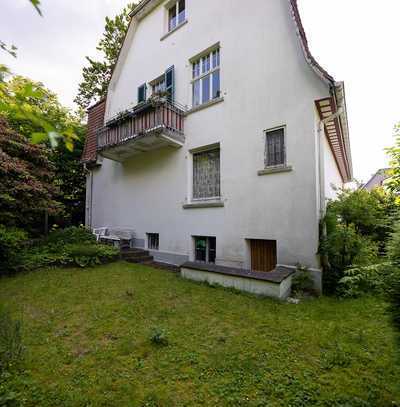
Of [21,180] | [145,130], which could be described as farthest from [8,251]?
[145,130]

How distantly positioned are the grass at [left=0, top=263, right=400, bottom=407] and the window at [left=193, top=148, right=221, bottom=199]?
3221 millimetres

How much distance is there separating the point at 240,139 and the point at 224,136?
1.88 ft

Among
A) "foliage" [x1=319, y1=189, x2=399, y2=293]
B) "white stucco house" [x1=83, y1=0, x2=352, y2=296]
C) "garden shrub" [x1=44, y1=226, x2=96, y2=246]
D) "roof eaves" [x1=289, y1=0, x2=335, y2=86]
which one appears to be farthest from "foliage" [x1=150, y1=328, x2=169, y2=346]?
"garden shrub" [x1=44, y1=226, x2=96, y2=246]

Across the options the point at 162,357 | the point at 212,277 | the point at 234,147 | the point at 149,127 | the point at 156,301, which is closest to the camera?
the point at 162,357

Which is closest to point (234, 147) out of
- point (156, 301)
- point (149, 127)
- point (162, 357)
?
point (149, 127)

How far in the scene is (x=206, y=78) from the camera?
25.1 ft

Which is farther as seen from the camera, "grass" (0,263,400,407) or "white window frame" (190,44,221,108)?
"white window frame" (190,44,221,108)

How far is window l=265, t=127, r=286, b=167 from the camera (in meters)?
5.87

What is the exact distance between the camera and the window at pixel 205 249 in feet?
23.7

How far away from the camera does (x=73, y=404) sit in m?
2.18

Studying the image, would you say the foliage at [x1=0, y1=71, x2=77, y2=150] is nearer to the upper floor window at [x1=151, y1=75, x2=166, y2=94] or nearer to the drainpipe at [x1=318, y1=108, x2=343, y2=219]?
the drainpipe at [x1=318, y1=108, x2=343, y2=219]

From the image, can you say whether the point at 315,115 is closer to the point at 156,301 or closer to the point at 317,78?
the point at 317,78

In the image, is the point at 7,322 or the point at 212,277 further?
the point at 212,277

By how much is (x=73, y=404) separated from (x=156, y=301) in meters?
2.54
